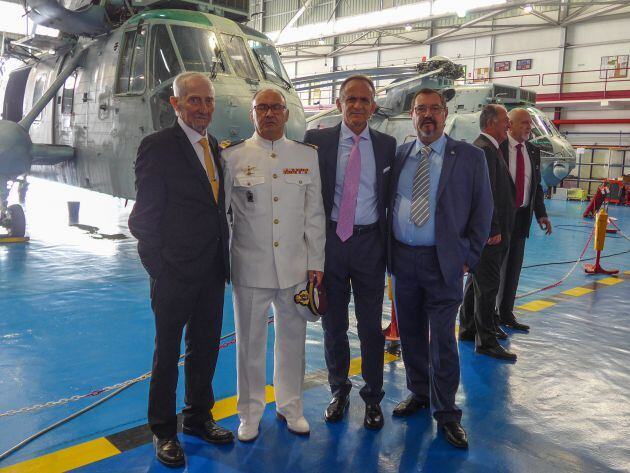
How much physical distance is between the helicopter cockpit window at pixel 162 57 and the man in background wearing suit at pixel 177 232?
12.5ft

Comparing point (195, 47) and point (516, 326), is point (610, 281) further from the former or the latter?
point (195, 47)

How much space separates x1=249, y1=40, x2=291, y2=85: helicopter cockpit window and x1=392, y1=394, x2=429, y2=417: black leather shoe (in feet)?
16.7

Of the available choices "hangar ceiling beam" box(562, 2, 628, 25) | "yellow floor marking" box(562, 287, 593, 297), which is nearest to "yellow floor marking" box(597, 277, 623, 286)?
"yellow floor marking" box(562, 287, 593, 297)

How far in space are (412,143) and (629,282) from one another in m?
5.51

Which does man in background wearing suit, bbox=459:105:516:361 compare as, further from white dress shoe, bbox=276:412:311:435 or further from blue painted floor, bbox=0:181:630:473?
white dress shoe, bbox=276:412:311:435

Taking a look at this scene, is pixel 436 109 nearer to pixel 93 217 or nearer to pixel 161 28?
pixel 161 28

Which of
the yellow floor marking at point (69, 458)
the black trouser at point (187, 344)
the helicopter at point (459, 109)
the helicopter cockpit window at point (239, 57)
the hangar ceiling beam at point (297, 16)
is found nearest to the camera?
the yellow floor marking at point (69, 458)

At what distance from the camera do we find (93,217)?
41.2 ft

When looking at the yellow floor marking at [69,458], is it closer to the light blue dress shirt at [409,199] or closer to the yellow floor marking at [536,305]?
the light blue dress shirt at [409,199]

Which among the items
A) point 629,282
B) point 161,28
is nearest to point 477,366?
point 629,282

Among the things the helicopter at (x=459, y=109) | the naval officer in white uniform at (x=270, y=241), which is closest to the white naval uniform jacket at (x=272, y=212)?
the naval officer in white uniform at (x=270, y=241)

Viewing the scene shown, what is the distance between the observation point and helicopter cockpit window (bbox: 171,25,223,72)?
21.4 ft

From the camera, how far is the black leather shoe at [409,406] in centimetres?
342

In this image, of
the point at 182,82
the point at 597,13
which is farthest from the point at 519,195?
the point at 597,13
